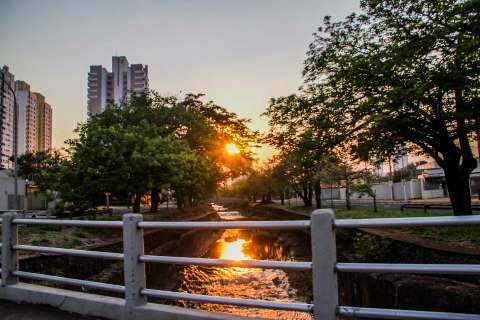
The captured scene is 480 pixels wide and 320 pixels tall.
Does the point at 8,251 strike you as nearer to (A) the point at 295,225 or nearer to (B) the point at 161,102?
(A) the point at 295,225

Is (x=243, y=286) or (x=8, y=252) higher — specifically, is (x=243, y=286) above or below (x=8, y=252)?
below

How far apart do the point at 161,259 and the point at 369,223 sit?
1808 millimetres

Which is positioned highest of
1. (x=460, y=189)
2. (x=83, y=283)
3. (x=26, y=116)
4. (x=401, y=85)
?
(x=26, y=116)

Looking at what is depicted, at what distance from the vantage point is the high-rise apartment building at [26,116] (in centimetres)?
7088

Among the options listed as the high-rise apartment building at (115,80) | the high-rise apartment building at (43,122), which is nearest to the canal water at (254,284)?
the high-rise apartment building at (115,80)

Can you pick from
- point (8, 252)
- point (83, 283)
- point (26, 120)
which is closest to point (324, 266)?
point (83, 283)

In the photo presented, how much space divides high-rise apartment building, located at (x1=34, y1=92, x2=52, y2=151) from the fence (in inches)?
3247

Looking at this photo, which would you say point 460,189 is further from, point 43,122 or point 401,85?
point 43,122

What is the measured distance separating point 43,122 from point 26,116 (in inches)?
464

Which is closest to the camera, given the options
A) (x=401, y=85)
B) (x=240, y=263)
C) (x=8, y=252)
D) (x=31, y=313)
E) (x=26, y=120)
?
(x=240, y=263)

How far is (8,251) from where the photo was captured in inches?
188

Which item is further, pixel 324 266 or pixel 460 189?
pixel 460 189

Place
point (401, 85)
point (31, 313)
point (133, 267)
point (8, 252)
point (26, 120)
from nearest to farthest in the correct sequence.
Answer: point (133, 267)
point (31, 313)
point (8, 252)
point (401, 85)
point (26, 120)

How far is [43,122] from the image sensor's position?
83125mm
